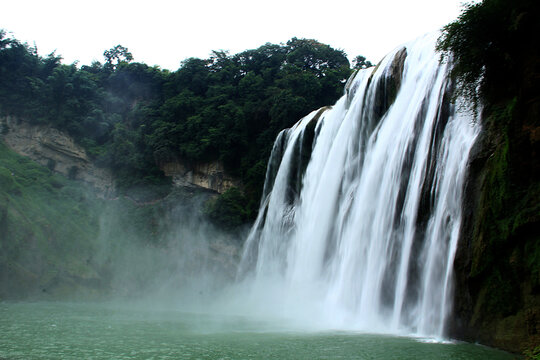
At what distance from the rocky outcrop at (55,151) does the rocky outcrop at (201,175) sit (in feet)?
15.3

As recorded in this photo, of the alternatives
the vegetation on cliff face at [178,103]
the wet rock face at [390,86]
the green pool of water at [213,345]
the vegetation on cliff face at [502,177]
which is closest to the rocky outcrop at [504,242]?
the vegetation on cliff face at [502,177]

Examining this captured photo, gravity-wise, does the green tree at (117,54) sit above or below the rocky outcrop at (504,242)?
above

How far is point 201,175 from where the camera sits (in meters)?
30.4

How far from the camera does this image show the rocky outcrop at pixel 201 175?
29.5 metres

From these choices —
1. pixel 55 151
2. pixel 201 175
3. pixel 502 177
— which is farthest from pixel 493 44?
pixel 55 151

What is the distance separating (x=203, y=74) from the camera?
36.2m

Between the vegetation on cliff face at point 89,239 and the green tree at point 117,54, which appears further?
the green tree at point 117,54

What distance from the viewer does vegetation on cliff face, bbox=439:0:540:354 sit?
677cm

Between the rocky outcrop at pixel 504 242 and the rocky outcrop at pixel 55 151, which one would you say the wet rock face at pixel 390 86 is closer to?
the rocky outcrop at pixel 504 242

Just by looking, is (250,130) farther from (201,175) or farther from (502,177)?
(502,177)

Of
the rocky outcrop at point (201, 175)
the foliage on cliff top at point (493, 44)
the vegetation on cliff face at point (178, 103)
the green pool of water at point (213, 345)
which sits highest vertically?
the vegetation on cliff face at point (178, 103)

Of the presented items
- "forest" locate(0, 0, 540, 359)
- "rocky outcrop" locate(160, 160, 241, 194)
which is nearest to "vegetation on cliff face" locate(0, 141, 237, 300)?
"forest" locate(0, 0, 540, 359)

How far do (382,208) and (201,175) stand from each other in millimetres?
20524

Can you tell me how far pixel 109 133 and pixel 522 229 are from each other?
31.6 metres
